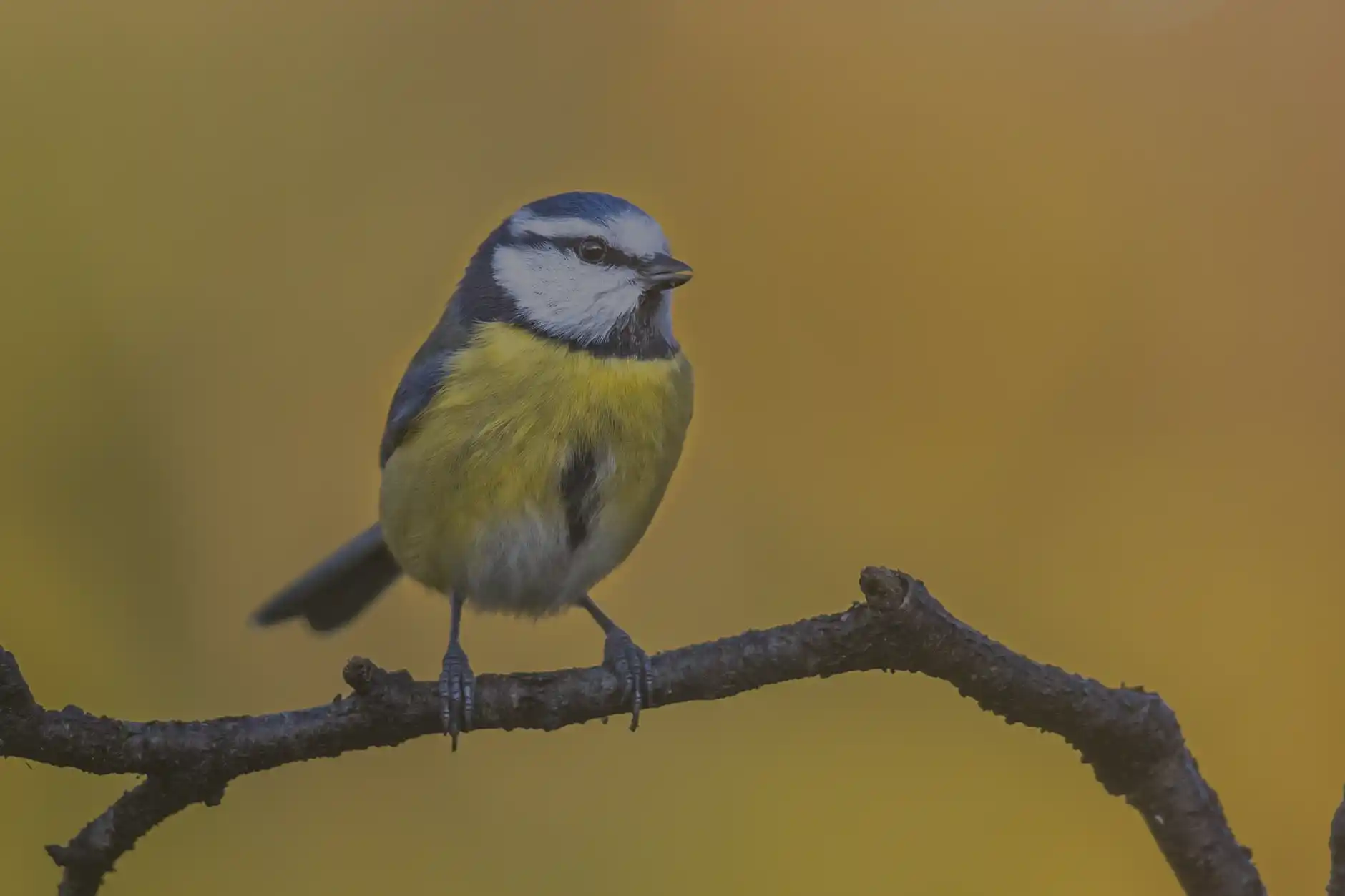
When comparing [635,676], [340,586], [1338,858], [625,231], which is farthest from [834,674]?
[340,586]

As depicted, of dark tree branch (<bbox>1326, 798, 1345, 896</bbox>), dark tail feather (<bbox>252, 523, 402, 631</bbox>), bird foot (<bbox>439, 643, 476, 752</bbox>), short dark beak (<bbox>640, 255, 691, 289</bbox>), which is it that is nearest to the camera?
dark tree branch (<bbox>1326, 798, 1345, 896</bbox>)

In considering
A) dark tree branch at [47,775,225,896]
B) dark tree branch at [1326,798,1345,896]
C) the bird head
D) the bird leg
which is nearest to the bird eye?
the bird head

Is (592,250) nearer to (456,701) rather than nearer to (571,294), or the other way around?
(571,294)

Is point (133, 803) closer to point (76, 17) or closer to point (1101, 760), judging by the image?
point (1101, 760)

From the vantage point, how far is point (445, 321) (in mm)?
906

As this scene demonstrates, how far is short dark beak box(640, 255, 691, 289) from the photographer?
2.62 feet

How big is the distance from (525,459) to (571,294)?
0.40ft

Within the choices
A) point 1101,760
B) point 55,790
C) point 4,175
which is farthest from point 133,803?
point 4,175

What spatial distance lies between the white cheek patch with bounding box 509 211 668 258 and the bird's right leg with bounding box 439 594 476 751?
29 cm

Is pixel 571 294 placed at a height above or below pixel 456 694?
above

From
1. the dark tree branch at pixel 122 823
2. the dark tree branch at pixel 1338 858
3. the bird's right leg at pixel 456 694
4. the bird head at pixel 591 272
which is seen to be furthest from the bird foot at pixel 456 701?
the dark tree branch at pixel 1338 858

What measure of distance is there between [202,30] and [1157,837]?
95cm

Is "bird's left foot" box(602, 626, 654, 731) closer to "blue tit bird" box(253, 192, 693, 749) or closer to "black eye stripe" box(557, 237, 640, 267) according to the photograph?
"blue tit bird" box(253, 192, 693, 749)

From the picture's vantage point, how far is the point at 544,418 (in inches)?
31.5
